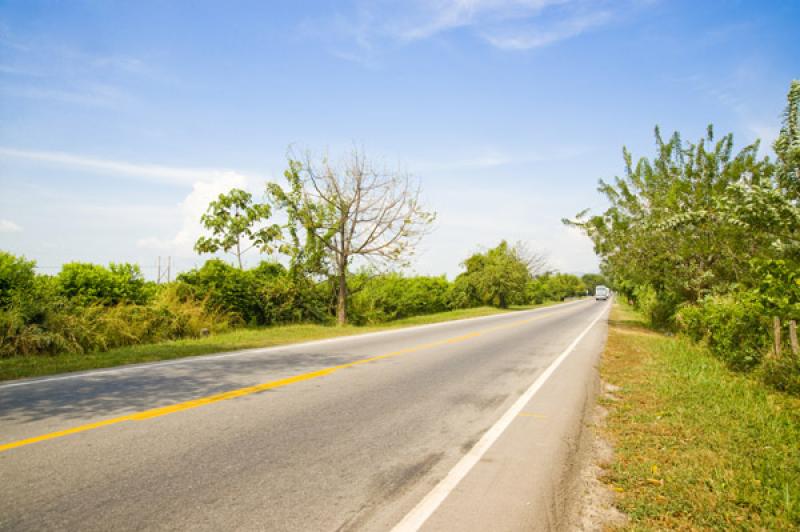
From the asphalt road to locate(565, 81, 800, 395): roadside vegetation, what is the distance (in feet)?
11.1

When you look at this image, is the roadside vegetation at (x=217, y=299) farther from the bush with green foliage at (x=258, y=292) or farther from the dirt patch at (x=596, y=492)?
the dirt patch at (x=596, y=492)

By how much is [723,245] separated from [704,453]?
42.5ft

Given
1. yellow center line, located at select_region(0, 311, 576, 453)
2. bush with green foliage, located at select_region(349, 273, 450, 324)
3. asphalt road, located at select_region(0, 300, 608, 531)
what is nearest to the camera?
asphalt road, located at select_region(0, 300, 608, 531)

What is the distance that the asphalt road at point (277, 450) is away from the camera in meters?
3.23

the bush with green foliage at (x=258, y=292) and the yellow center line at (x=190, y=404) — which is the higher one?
the bush with green foliage at (x=258, y=292)

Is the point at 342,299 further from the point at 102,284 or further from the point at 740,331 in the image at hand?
the point at 740,331

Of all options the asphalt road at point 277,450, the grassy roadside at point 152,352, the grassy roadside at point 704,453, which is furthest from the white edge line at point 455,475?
the grassy roadside at point 152,352

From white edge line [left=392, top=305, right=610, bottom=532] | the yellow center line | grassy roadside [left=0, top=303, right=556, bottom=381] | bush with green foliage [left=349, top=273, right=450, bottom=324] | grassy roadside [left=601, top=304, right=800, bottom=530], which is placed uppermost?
bush with green foliage [left=349, top=273, right=450, bottom=324]

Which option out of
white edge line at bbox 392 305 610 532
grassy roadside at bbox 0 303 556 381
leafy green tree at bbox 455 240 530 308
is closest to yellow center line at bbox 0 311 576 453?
white edge line at bbox 392 305 610 532

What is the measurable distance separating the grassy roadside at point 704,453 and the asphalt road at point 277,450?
2.11 feet

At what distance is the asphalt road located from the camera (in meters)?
3.23

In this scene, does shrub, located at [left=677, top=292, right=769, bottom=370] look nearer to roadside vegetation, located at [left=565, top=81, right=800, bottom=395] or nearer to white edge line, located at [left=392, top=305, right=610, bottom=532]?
roadside vegetation, located at [left=565, top=81, right=800, bottom=395]

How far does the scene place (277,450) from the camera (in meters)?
4.39

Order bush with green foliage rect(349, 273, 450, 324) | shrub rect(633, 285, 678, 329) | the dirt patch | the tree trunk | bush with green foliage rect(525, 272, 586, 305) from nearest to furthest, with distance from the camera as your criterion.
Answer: the dirt patch → the tree trunk → shrub rect(633, 285, 678, 329) → bush with green foliage rect(349, 273, 450, 324) → bush with green foliage rect(525, 272, 586, 305)
